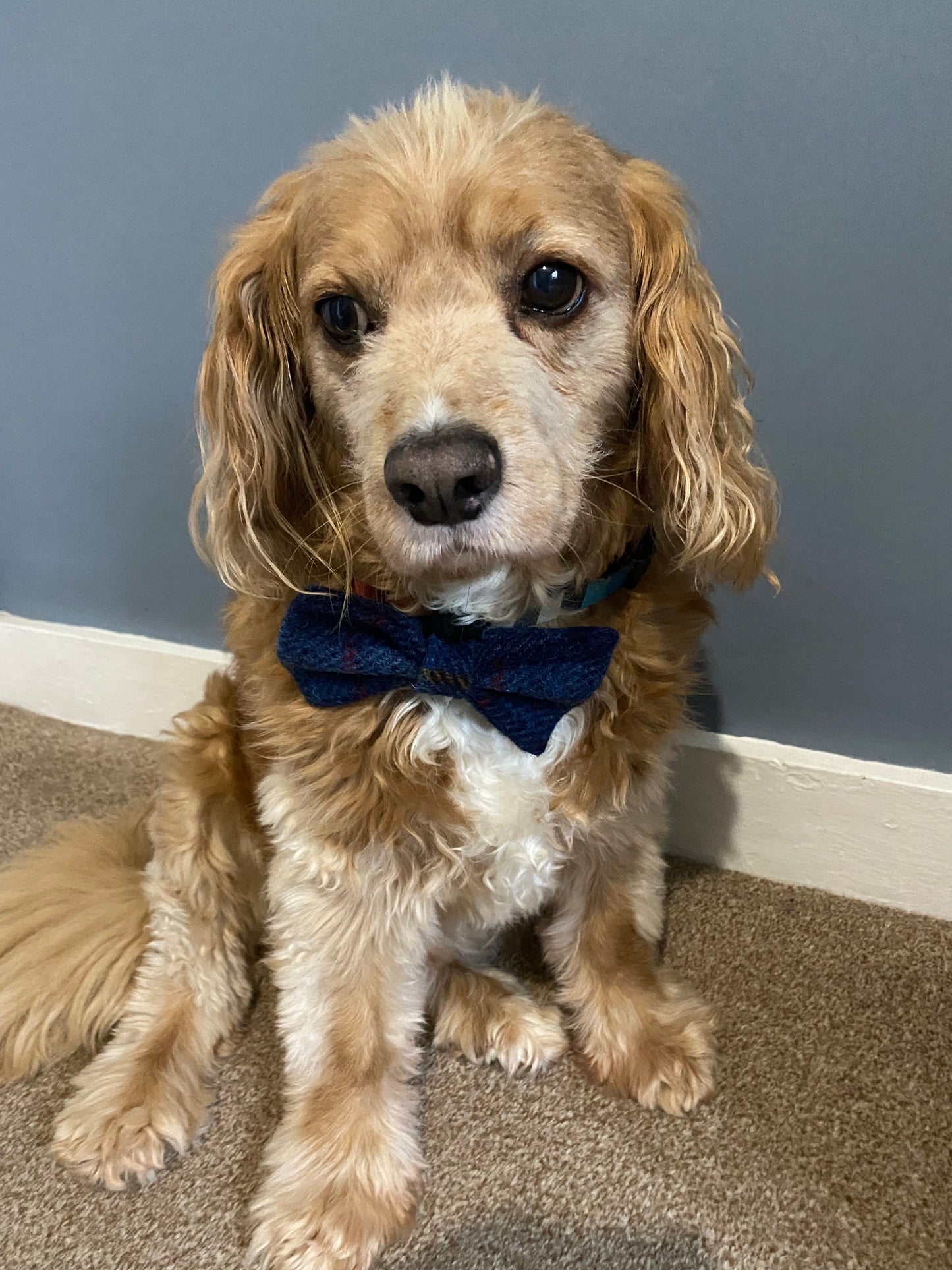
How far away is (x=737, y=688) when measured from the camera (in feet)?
4.03

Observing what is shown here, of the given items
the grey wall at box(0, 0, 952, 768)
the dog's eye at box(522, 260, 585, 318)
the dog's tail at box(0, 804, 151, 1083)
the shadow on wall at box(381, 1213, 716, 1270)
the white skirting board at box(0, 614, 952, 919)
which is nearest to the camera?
the dog's eye at box(522, 260, 585, 318)

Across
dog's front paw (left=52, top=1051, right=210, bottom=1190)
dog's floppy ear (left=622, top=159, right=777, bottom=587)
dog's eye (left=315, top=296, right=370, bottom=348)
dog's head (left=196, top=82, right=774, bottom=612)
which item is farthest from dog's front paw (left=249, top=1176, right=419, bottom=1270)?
dog's eye (left=315, top=296, right=370, bottom=348)

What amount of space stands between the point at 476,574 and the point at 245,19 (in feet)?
2.99

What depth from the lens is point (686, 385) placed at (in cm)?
77

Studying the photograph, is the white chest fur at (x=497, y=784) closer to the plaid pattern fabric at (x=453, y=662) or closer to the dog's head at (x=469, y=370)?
the plaid pattern fabric at (x=453, y=662)

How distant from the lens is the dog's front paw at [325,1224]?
0.83 meters

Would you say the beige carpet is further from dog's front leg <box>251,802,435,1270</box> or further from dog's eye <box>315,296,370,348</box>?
dog's eye <box>315,296,370,348</box>

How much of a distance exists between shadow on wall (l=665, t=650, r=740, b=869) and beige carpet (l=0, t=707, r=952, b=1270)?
169 mm

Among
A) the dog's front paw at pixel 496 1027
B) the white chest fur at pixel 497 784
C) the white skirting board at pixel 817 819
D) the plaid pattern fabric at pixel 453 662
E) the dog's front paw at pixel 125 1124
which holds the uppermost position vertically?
the plaid pattern fabric at pixel 453 662

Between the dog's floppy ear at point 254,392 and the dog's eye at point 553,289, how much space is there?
23cm

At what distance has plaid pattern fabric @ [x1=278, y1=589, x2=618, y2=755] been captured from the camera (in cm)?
78

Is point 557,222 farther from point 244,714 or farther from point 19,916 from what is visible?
point 19,916

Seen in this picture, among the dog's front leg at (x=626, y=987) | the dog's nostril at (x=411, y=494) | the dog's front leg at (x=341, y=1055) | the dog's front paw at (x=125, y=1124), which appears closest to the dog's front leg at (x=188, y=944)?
the dog's front paw at (x=125, y=1124)

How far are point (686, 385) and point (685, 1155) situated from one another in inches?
32.4
